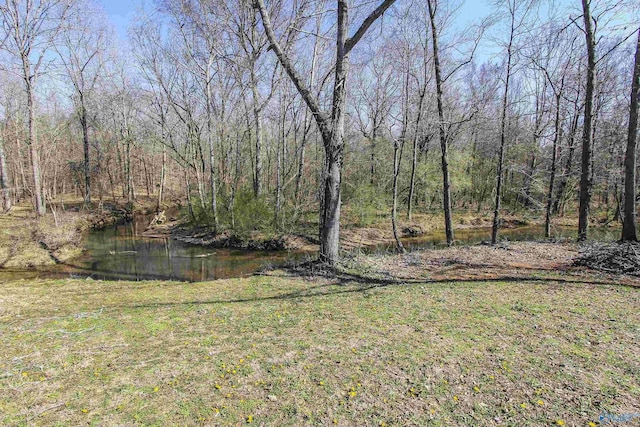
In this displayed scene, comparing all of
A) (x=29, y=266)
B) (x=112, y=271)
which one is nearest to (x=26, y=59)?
Answer: (x=29, y=266)

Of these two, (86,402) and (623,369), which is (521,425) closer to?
(623,369)

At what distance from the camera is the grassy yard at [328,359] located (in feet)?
8.84

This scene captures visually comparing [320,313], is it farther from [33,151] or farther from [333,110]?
[33,151]

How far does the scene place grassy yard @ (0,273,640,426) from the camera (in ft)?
8.84

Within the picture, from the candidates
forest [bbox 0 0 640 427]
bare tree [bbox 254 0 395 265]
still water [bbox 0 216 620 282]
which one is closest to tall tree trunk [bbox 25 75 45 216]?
forest [bbox 0 0 640 427]

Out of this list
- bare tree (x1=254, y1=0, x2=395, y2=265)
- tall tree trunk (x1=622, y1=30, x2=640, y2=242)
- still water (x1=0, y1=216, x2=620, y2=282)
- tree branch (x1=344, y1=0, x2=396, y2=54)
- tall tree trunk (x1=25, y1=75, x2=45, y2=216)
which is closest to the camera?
tree branch (x1=344, y1=0, x2=396, y2=54)

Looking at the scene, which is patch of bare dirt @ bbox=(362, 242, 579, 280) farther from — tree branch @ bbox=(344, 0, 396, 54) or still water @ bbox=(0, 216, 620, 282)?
tree branch @ bbox=(344, 0, 396, 54)

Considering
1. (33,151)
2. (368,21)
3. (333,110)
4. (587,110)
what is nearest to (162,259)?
(33,151)

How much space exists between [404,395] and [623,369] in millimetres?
2225

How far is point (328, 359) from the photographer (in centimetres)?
353

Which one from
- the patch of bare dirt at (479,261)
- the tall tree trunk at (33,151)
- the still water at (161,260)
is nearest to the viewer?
the patch of bare dirt at (479,261)

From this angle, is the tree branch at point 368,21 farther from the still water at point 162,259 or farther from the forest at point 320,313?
the still water at point 162,259

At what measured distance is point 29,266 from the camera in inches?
464

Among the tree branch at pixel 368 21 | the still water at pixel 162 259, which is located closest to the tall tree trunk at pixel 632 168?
the still water at pixel 162 259
